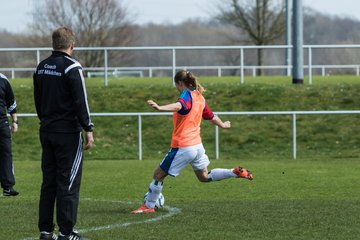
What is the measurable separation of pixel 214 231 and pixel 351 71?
47129 mm

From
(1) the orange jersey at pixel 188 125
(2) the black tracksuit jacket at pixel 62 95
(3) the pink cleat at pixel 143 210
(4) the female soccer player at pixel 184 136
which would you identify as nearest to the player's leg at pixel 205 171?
(4) the female soccer player at pixel 184 136

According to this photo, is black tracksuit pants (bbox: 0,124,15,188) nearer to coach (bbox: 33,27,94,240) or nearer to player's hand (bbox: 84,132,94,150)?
coach (bbox: 33,27,94,240)

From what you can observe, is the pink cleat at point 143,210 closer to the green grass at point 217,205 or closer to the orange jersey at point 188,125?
the green grass at point 217,205

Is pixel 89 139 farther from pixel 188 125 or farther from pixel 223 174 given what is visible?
pixel 223 174

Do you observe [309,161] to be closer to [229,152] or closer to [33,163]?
[229,152]

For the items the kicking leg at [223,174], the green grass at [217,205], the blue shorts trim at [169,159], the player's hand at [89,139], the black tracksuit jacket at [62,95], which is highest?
the black tracksuit jacket at [62,95]

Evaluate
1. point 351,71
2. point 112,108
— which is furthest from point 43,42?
point 112,108

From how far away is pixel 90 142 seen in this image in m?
9.34

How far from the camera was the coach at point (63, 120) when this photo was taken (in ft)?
30.0

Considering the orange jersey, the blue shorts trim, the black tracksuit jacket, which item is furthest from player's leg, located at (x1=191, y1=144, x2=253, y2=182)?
the black tracksuit jacket

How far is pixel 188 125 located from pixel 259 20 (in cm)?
3980

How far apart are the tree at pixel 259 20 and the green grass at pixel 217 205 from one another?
32072 millimetres

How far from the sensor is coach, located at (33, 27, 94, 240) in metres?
9.16

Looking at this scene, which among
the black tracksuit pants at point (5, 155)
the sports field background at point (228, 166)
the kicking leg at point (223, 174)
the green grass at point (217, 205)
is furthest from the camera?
the black tracksuit pants at point (5, 155)
